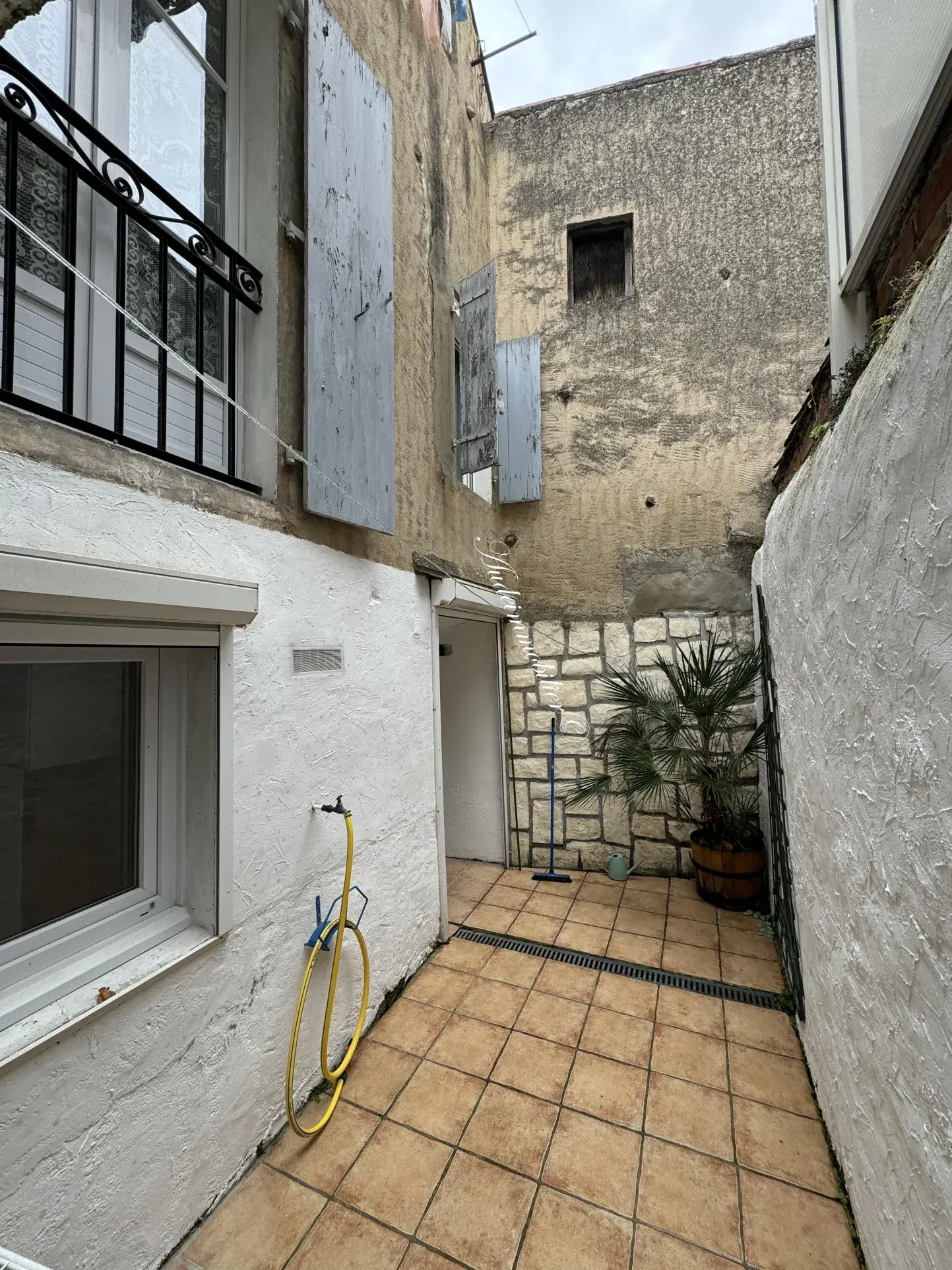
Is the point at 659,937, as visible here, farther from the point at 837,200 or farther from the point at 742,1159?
the point at 837,200

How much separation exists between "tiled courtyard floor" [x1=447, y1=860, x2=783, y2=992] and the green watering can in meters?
0.04

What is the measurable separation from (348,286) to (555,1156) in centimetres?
363

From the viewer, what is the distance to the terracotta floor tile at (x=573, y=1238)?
5.35ft

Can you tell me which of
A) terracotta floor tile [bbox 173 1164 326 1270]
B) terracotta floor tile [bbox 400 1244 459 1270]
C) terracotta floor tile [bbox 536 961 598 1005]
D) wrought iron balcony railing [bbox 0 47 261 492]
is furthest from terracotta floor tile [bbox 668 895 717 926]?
wrought iron balcony railing [bbox 0 47 261 492]

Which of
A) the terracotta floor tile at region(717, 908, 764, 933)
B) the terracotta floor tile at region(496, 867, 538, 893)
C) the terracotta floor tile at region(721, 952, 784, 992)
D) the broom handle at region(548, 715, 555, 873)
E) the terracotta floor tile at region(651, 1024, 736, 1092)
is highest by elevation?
the broom handle at region(548, 715, 555, 873)

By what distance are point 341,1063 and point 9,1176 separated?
1.37 meters

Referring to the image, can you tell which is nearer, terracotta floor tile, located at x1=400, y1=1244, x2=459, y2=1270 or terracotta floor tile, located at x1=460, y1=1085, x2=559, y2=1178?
terracotta floor tile, located at x1=400, y1=1244, x2=459, y2=1270

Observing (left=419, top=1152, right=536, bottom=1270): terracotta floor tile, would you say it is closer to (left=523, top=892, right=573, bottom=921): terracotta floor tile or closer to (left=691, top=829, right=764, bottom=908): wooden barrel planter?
(left=523, top=892, right=573, bottom=921): terracotta floor tile

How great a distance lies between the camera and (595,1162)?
194cm

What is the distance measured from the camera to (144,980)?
149 cm

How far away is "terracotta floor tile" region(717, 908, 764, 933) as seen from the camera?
11.5 feet

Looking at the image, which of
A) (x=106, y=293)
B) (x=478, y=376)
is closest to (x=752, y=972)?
(x=478, y=376)

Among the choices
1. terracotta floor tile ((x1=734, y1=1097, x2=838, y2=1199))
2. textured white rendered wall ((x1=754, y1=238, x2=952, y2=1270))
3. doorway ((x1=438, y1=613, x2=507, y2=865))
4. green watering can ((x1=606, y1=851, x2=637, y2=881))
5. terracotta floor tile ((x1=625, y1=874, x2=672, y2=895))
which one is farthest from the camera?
doorway ((x1=438, y1=613, x2=507, y2=865))

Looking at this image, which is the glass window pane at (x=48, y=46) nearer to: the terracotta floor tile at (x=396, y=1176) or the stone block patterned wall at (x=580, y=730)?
the terracotta floor tile at (x=396, y=1176)
